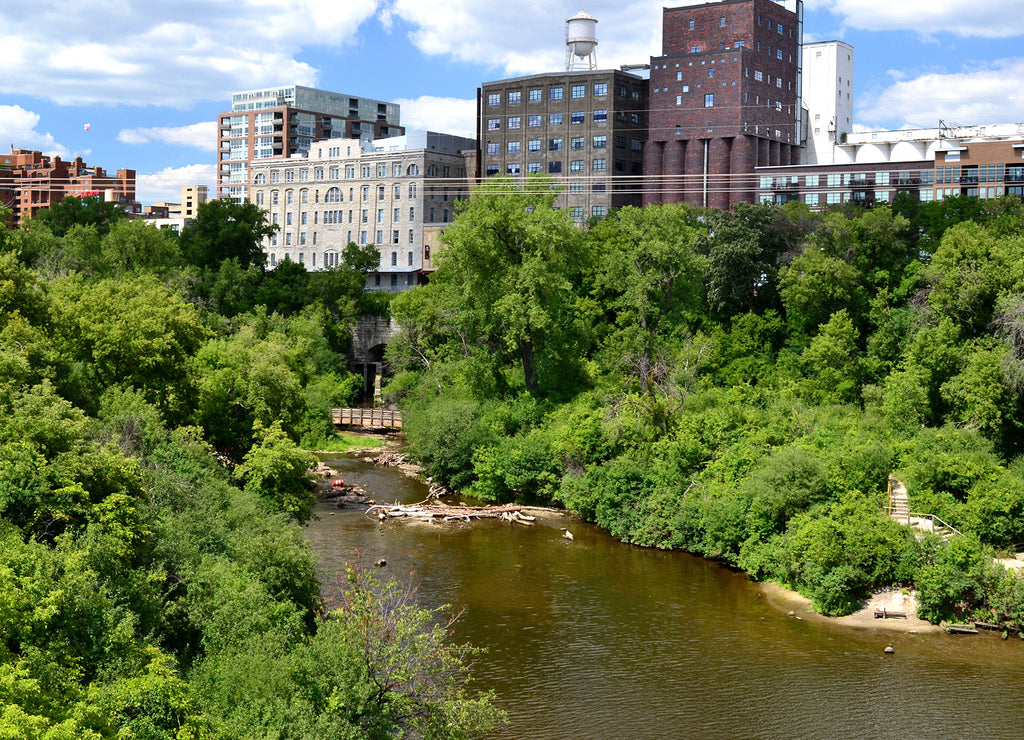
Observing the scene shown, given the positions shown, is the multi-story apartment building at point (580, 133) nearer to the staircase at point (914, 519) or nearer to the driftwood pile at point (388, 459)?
the driftwood pile at point (388, 459)

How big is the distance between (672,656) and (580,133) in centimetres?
7973

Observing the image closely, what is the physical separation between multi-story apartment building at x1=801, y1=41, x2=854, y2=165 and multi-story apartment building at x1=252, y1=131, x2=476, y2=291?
125ft

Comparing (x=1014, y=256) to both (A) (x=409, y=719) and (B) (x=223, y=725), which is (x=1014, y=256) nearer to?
(A) (x=409, y=719)

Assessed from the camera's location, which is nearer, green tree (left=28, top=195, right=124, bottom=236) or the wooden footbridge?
the wooden footbridge

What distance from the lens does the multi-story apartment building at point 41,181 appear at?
18162cm

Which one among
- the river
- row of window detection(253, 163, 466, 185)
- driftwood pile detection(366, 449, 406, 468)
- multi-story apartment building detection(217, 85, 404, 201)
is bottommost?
the river

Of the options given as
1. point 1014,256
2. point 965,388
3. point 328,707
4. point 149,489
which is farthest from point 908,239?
point 328,707

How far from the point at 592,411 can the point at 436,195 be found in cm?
6741

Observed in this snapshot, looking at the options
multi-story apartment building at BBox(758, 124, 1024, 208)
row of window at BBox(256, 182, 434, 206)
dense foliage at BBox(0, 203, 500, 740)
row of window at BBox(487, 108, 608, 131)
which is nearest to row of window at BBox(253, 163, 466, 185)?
row of window at BBox(256, 182, 434, 206)

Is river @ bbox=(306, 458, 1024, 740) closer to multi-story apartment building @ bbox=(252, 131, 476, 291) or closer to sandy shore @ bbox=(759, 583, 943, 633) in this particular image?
sandy shore @ bbox=(759, 583, 943, 633)

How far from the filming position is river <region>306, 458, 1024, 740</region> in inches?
1335

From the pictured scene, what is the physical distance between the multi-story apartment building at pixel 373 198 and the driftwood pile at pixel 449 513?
200 ft

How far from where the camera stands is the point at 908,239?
7288cm

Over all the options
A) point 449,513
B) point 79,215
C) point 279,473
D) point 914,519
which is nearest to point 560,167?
point 79,215
